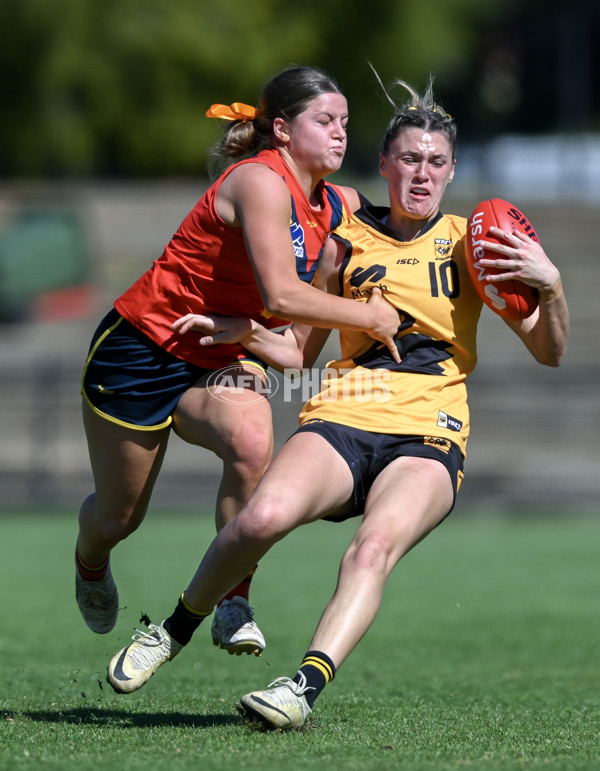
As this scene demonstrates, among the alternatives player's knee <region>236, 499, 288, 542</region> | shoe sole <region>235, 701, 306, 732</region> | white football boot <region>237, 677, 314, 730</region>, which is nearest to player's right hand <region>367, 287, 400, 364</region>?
player's knee <region>236, 499, 288, 542</region>

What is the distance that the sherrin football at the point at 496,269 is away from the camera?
4.08 metres

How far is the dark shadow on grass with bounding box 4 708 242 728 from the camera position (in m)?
4.25

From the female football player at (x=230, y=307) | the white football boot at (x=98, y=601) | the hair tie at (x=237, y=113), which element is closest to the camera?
the female football player at (x=230, y=307)

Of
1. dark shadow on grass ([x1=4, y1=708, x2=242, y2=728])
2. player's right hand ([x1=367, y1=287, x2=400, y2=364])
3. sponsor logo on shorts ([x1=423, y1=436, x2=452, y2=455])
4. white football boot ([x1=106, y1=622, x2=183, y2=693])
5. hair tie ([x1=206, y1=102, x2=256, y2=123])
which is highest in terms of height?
hair tie ([x1=206, y1=102, x2=256, y2=123])

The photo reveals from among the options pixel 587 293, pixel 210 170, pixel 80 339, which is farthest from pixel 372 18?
pixel 210 170

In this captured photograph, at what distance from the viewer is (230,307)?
175 inches

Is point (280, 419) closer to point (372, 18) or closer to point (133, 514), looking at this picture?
point (133, 514)

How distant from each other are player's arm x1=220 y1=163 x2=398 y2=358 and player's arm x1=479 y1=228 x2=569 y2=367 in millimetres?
425

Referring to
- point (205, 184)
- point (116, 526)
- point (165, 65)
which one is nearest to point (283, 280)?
point (116, 526)

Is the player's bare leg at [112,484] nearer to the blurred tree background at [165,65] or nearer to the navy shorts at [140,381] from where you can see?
the navy shorts at [140,381]

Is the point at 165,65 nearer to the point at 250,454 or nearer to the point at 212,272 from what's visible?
the point at 212,272

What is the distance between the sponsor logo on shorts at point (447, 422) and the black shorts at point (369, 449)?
55mm

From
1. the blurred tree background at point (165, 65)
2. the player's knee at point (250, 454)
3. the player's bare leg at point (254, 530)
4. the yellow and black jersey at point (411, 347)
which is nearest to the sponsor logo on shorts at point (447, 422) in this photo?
the yellow and black jersey at point (411, 347)

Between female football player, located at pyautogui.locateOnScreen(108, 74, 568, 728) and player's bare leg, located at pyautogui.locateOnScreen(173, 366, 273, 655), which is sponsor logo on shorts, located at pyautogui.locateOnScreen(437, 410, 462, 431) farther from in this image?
player's bare leg, located at pyautogui.locateOnScreen(173, 366, 273, 655)
